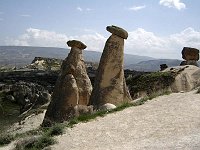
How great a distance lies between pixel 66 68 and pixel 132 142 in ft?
32.8

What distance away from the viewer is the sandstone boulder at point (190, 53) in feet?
109

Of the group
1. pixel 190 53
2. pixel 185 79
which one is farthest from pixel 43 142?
pixel 190 53

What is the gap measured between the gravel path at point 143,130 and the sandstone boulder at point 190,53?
57.9 feet

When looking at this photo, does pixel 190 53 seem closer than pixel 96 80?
No

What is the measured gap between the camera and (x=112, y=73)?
71.2 feet

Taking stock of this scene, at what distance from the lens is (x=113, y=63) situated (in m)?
21.9

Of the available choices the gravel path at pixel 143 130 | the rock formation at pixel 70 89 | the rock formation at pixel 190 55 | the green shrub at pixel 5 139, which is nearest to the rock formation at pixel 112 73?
the rock formation at pixel 70 89

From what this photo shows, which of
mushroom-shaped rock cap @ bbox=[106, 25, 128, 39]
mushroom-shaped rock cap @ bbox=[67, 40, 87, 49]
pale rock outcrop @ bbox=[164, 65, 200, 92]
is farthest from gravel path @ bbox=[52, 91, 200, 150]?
pale rock outcrop @ bbox=[164, 65, 200, 92]

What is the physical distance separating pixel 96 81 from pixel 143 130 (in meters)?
9.22

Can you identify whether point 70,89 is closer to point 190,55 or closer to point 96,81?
point 96,81

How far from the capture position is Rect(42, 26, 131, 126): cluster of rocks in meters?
19.8

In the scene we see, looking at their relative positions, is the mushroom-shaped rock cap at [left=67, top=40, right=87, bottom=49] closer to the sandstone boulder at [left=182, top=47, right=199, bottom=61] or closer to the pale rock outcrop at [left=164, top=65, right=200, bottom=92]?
the pale rock outcrop at [left=164, top=65, right=200, bottom=92]

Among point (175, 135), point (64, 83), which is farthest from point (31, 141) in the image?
point (64, 83)

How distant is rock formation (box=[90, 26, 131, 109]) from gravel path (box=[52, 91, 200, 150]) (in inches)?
200
